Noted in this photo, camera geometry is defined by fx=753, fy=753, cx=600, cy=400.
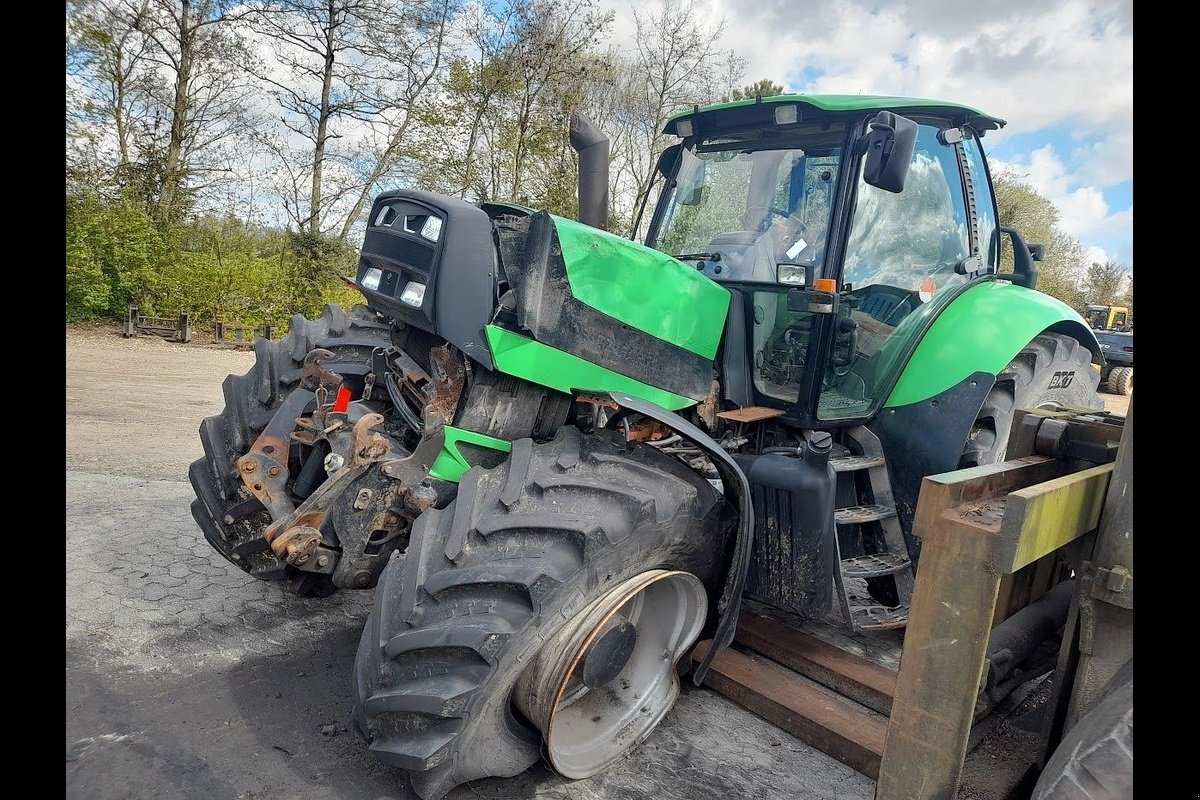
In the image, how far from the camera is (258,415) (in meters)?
3.22

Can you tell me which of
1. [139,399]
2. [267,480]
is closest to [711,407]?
[267,480]

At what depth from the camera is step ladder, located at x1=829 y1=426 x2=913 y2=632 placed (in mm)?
2898

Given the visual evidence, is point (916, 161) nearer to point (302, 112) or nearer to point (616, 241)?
point (616, 241)

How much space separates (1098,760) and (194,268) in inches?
582

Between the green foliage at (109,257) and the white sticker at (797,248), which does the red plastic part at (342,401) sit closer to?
the white sticker at (797,248)

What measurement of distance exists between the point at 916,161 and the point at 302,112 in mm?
14571

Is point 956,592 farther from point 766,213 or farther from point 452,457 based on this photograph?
point 766,213

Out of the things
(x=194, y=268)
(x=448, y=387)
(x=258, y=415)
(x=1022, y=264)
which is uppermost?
(x=194, y=268)

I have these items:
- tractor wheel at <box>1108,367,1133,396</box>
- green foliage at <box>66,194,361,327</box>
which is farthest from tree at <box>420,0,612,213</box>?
tractor wheel at <box>1108,367,1133,396</box>

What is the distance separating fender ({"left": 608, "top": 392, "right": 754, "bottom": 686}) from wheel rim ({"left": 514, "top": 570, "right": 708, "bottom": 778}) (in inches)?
4.1

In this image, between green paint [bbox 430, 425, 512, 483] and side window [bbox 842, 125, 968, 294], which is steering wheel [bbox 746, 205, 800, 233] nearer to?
side window [bbox 842, 125, 968, 294]

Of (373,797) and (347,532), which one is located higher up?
(347,532)
